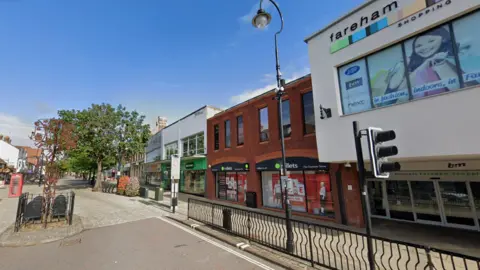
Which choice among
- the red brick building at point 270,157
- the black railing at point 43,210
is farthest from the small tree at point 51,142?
the red brick building at point 270,157

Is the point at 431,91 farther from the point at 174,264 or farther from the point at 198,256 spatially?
the point at 174,264

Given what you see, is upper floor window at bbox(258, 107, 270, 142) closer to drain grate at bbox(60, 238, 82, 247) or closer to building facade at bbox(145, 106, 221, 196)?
building facade at bbox(145, 106, 221, 196)

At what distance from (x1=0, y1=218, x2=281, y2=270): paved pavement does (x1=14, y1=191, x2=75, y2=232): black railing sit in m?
2.24

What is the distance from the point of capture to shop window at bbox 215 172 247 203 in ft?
51.2

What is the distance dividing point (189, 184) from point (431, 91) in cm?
2022

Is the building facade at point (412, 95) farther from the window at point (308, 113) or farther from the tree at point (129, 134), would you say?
the tree at point (129, 134)

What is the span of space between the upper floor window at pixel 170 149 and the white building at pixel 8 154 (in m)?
39.4

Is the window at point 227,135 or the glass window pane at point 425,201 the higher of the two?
the window at point 227,135

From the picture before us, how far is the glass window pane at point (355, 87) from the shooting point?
7.80 meters

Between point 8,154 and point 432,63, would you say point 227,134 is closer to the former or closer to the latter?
point 432,63

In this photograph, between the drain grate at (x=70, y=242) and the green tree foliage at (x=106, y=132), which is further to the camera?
the green tree foliage at (x=106, y=132)

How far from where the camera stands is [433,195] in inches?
372

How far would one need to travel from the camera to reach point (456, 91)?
578 centimetres

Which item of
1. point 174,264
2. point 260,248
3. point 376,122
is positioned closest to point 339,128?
point 376,122
